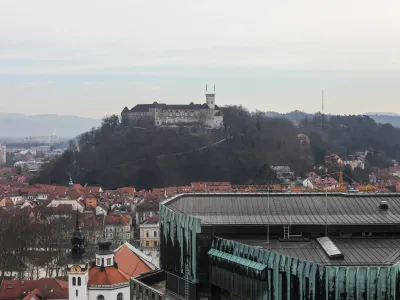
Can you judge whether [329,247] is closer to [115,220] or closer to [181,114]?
[115,220]

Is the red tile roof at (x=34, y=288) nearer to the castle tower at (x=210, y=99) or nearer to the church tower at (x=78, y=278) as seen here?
the church tower at (x=78, y=278)

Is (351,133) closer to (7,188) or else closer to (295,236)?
(7,188)

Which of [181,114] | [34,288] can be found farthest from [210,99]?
[34,288]

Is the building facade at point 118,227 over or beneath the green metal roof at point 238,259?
beneath

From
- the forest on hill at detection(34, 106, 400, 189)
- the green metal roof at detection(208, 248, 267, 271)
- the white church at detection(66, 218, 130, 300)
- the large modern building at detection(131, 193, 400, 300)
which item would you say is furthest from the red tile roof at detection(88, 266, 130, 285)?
the forest on hill at detection(34, 106, 400, 189)

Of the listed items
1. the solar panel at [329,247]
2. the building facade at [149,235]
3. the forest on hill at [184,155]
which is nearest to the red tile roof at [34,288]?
the solar panel at [329,247]

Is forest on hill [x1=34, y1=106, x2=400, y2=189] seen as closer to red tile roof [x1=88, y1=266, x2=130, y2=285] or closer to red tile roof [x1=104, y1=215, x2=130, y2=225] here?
red tile roof [x1=104, y1=215, x2=130, y2=225]
